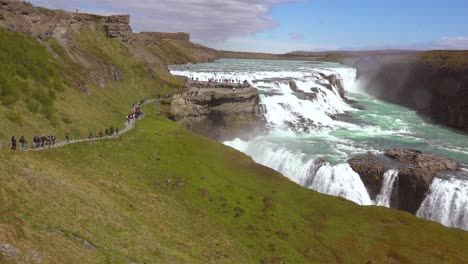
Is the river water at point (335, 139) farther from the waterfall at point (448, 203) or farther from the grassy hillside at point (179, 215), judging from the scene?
the grassy hillside at point (179, 215)

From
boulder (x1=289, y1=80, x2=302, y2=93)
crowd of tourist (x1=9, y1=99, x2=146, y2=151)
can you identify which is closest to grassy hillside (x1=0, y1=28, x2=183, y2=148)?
crowd of tourist (x1=9, y1=99, x2=146, y2=151)

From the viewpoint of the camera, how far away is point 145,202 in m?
31.3

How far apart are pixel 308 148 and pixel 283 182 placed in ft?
47.3

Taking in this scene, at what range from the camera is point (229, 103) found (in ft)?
213

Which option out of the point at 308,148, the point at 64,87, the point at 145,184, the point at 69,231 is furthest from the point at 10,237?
Result: the point at 308,148

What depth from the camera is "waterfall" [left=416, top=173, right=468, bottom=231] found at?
40406 mm

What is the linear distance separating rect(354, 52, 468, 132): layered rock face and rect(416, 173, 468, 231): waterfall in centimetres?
3933

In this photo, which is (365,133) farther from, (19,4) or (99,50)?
(19,4)

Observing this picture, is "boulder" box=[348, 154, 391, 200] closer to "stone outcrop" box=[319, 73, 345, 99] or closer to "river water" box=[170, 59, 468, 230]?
"river water" box=[170, 59, 468, 230]

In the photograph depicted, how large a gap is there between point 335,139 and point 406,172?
16954mm

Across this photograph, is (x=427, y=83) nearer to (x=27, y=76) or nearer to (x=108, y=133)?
(x=108, y=133)

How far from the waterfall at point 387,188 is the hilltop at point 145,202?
8.38 meters

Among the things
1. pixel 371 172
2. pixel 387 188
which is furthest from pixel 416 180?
pixel 371 172

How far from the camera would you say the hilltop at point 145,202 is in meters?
20.6
